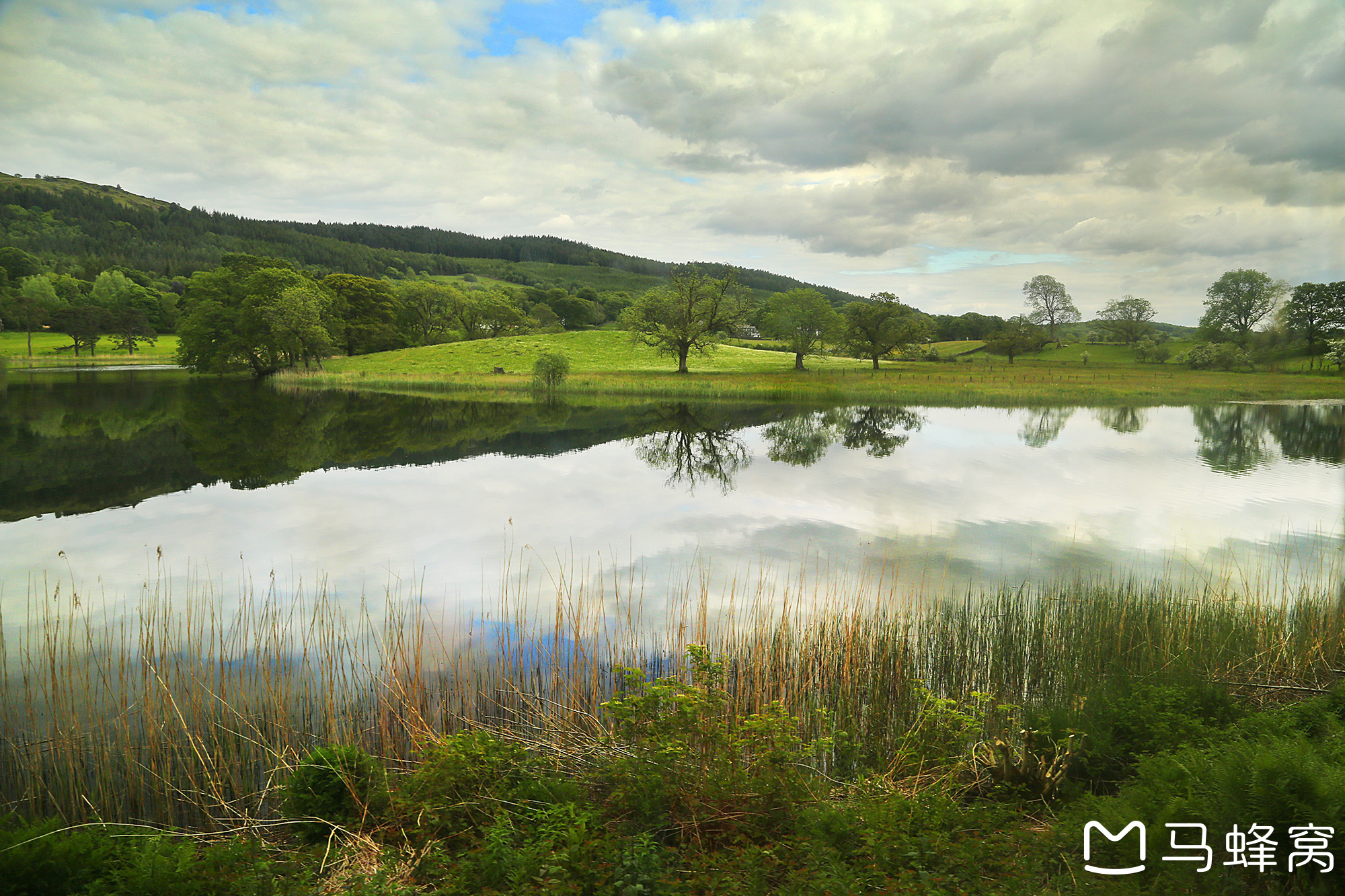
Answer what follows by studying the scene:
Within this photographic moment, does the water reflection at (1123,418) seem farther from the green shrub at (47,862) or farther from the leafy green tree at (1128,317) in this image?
the green shrub at (47,862)

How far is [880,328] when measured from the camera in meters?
60.8

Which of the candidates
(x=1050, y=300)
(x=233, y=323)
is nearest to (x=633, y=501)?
(x=1050, y=300)

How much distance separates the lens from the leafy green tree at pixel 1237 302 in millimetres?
12359

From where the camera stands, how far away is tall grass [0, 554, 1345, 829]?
4.95m

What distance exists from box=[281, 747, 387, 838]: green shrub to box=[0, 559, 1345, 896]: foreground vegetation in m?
0.02

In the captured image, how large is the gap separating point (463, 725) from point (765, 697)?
106 inches

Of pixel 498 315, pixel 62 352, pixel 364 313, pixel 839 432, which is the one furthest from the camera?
pixel 498 315

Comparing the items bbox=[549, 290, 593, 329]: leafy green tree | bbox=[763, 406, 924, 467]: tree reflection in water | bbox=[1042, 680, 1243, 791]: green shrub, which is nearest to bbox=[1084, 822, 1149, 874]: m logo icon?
bbox=[1042, 680, 1243, 791]: green shrub

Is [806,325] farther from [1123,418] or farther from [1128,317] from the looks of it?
[1128,317]

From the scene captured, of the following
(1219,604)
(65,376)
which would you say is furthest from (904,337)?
(65,376)

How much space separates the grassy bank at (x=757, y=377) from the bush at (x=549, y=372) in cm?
85

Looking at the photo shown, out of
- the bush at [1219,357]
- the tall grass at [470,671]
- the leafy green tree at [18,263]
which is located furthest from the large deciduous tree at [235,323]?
the bush at [1219,357]

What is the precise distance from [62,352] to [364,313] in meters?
24.7

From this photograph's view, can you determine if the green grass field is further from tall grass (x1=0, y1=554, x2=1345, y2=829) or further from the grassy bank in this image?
tall grass (x1=0, y1=554, x2=1345, y2=829)
